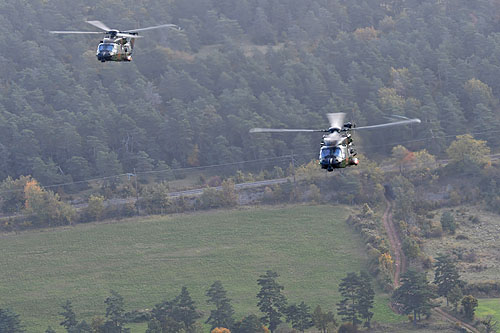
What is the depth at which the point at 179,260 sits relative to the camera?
10756 centimetres

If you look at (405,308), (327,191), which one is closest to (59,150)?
(327,191)

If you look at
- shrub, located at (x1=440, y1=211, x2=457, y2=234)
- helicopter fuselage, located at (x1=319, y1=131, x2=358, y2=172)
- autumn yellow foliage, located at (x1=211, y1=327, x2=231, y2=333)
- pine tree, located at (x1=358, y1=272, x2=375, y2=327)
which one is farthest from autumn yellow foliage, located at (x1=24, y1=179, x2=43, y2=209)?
helicopter fuselage, located at (x1=319, y1=131, x2=358, y2=172)

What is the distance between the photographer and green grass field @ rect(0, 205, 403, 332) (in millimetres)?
97500

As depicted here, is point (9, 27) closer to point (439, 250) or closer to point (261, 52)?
point (261, 52)

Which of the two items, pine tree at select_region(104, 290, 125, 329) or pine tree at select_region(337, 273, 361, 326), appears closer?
pine tree at select_region(104, 290, 125, 329)

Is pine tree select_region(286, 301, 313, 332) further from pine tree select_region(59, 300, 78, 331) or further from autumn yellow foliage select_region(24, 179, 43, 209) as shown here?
autumn yellow foliage select_region(24, 179, 43, 209)

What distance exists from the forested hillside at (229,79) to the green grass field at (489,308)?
140ft

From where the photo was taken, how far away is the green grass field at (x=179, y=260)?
97500 millimetres

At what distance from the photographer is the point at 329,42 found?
170m

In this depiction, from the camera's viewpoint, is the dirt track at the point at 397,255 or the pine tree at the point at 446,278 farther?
the pine tree at the point at 446,278

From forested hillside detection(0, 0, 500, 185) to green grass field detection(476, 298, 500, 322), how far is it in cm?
4277

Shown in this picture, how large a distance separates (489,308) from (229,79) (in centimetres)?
7616

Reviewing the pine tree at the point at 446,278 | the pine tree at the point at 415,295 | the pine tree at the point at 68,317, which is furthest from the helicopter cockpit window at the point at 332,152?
the pine tree at the point at 68,317

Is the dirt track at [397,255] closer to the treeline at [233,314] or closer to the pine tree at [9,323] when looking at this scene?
the treeline at [233,314]
